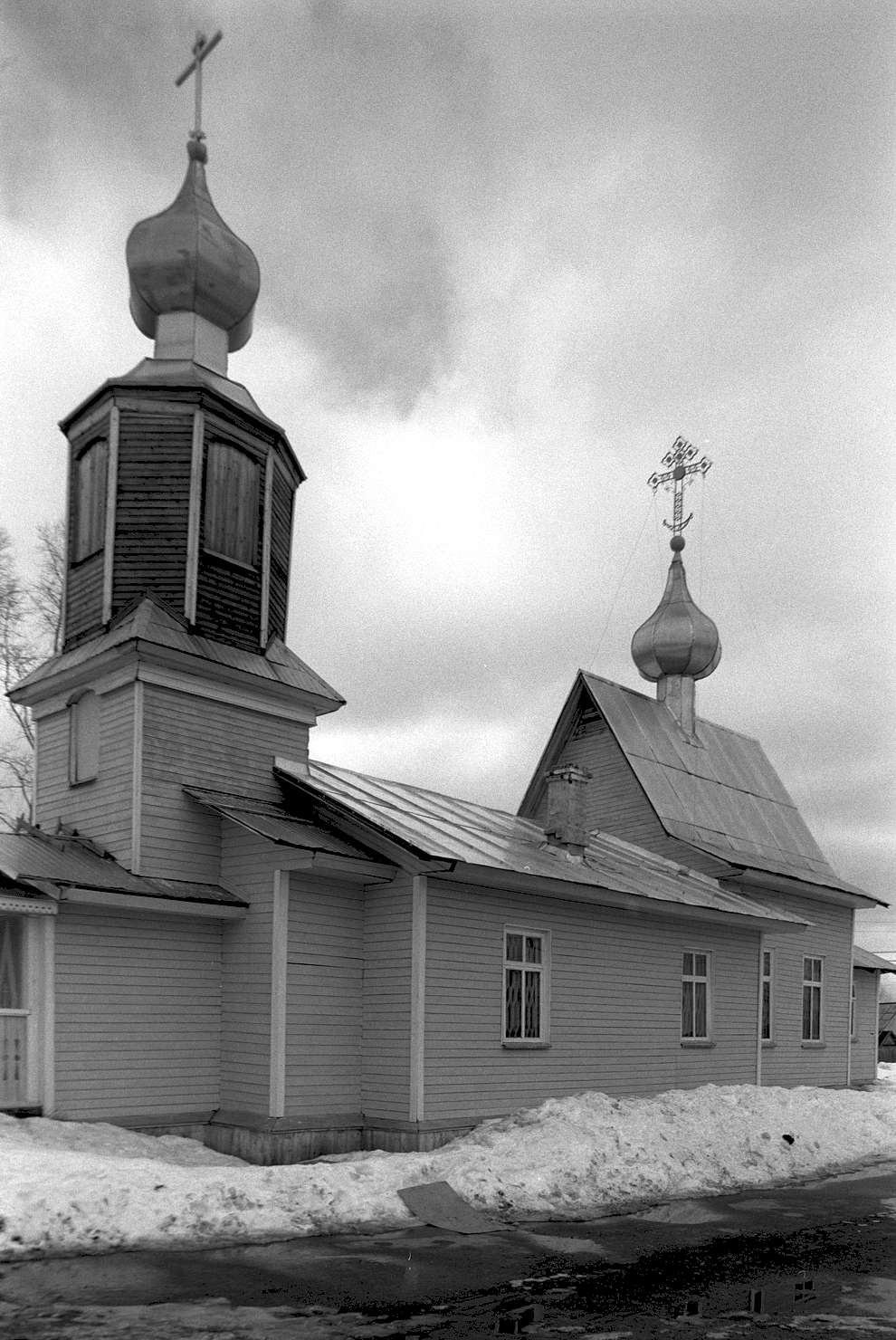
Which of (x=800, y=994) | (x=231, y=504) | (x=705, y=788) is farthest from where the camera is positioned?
(x=705, y=788)

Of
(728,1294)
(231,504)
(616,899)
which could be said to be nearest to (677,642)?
(616,899)

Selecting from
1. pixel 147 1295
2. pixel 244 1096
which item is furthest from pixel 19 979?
pixel 147 1295

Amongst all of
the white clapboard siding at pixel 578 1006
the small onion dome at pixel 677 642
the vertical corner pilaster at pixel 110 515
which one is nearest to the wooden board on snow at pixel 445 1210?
the white clapboard siding at pixel 578 1006

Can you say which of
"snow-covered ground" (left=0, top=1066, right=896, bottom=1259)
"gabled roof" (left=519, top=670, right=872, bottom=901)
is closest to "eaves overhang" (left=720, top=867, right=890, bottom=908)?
"gabled roof" (left=519, top=670, right=872, bottom=901)

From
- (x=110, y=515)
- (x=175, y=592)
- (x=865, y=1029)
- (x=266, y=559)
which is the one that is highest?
(x=110, y=515)

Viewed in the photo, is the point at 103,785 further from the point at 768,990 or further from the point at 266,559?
the point at 768,990

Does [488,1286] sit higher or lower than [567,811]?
lower

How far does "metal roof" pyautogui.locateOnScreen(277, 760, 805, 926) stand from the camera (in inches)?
602

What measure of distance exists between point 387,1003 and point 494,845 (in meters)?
2.99

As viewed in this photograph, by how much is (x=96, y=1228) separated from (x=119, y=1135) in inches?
161

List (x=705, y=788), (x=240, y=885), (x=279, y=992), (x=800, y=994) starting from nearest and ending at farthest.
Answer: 1. (x=279, y=992)
2. (x=240, y=885)
3. (x=800, y=994)
4. (x=705, y=788)

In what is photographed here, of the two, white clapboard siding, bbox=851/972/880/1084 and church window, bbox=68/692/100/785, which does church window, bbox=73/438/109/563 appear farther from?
white clapboard siding, bbox=851/972/880/1084

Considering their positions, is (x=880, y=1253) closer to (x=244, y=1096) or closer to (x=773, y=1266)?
(x=773, y=1266)

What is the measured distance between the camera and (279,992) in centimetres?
1389
